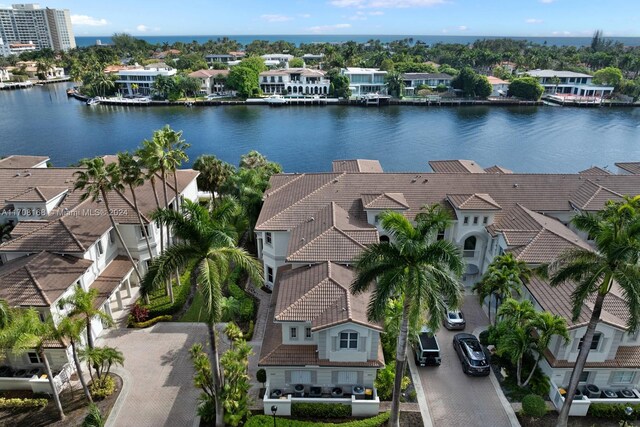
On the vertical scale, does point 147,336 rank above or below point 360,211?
below

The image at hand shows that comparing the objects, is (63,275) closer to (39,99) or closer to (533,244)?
(533,244)

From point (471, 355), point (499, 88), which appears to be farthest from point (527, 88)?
point (471, 355)

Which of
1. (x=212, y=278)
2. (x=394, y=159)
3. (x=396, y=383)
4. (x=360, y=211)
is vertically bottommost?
(x=394, y=159)

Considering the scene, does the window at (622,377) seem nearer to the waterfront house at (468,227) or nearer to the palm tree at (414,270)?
the waterfront house at (468,227)

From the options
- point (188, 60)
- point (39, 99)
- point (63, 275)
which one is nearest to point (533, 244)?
point (63, 275)

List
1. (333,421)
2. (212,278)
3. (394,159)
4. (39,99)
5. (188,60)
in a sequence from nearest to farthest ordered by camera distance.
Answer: (212,278) → (333,421) → (394,159) → (39,99) → (188,60)

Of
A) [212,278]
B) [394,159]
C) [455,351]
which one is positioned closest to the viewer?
[212,278]
